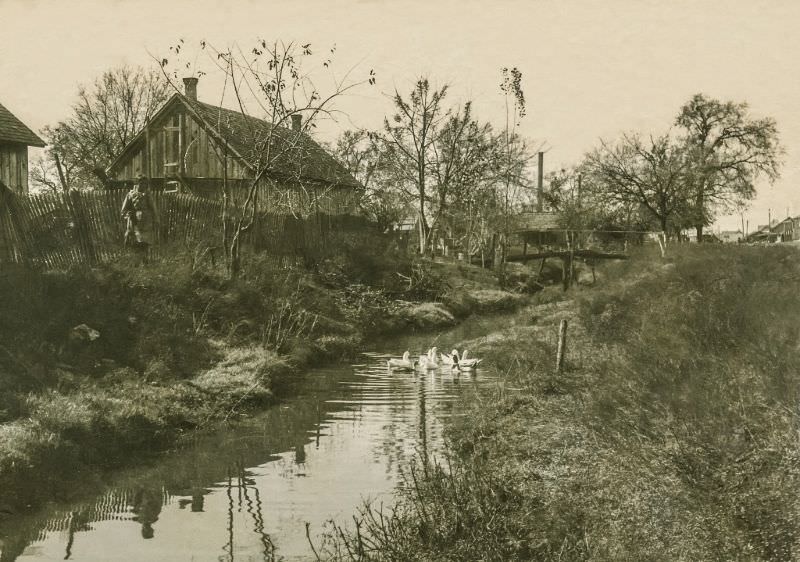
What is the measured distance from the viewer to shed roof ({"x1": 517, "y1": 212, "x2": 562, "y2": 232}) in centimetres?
Result: 5860

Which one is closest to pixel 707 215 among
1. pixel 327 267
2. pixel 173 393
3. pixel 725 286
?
pixel 327 267

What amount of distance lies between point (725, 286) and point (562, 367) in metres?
4.43

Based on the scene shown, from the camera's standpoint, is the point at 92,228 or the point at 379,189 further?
the point at 379,189

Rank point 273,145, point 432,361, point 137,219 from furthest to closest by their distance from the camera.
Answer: point 273,145
point 137,219
point 432,361

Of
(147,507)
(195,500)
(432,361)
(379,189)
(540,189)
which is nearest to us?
(147,507)

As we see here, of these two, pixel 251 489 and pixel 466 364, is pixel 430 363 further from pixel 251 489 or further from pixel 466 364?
pixel 251 489

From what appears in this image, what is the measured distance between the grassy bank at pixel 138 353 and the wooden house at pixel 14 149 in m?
7.82

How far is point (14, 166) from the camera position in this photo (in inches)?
947

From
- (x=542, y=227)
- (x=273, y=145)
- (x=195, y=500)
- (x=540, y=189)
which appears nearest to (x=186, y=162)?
(x=273, y=145)

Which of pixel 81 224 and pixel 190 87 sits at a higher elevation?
pixel 190 87

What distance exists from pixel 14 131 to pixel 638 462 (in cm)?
2080

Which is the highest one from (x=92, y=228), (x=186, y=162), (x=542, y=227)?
(x=186, y=162)

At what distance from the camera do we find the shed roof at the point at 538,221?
192ft

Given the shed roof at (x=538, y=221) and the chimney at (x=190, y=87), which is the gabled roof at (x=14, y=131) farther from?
the shed roof at (x=538, y=221)
